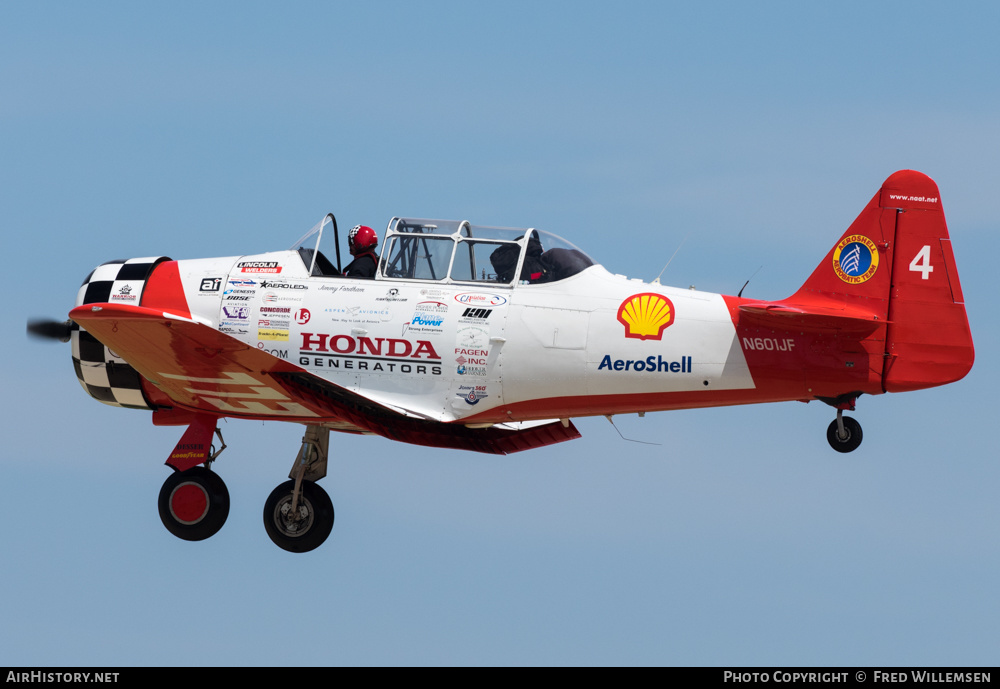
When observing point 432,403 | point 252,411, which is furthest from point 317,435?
point 432,403

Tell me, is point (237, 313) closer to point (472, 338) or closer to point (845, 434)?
point (472, 338)

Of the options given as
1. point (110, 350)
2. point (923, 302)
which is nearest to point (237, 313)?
point (110, 350)

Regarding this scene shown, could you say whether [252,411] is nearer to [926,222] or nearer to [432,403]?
[432,403]

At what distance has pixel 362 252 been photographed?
1698 centimetres

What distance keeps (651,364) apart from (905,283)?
8.61 ft

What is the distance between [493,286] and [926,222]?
14.4 ft

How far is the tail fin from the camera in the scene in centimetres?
1538

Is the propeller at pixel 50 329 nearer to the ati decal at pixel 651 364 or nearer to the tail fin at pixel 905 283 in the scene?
the ati decal at pixel 651 364

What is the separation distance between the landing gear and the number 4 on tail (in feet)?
5.15

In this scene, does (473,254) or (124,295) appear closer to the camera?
(473,254)

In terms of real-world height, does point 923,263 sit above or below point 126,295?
above

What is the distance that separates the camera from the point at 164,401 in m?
17.3

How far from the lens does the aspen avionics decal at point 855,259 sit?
15680 mm

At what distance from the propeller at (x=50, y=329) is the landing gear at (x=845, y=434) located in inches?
324
